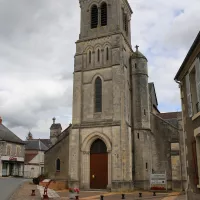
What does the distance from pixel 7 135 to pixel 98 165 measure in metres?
29.3

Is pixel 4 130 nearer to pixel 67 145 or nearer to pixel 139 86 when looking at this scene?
pixel 67 145

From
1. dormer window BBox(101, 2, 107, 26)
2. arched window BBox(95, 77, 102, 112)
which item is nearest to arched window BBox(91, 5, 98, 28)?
dormer window BBox(101, 2, 107, 26)

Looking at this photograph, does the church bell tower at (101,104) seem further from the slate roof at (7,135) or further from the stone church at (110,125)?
the slate roof at (7,135)

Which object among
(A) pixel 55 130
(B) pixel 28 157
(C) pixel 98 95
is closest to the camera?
(C) pixel 98 95

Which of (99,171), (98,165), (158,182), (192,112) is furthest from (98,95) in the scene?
(192,112)

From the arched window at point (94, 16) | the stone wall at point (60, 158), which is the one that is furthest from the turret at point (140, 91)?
the stone wall at point (60, 158)

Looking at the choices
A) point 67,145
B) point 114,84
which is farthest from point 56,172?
point 114,84

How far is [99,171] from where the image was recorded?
Result: 78.8ft

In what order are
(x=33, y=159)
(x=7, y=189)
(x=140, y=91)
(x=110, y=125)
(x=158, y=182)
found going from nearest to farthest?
1. (x=7, y=189)
2. (x=158, y=182)
3. (x=110, y=125)
4. (x=140, y=91)
5. (x=33, y=159)

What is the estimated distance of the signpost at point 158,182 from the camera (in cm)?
2266

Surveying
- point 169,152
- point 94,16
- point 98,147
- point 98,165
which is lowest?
point 98,165

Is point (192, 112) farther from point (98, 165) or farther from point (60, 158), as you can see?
point (60, 158)

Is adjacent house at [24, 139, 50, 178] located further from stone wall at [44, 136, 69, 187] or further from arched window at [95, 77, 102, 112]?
arched window at [95, 77, 102, 112]

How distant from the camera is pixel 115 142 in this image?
23.6 m
